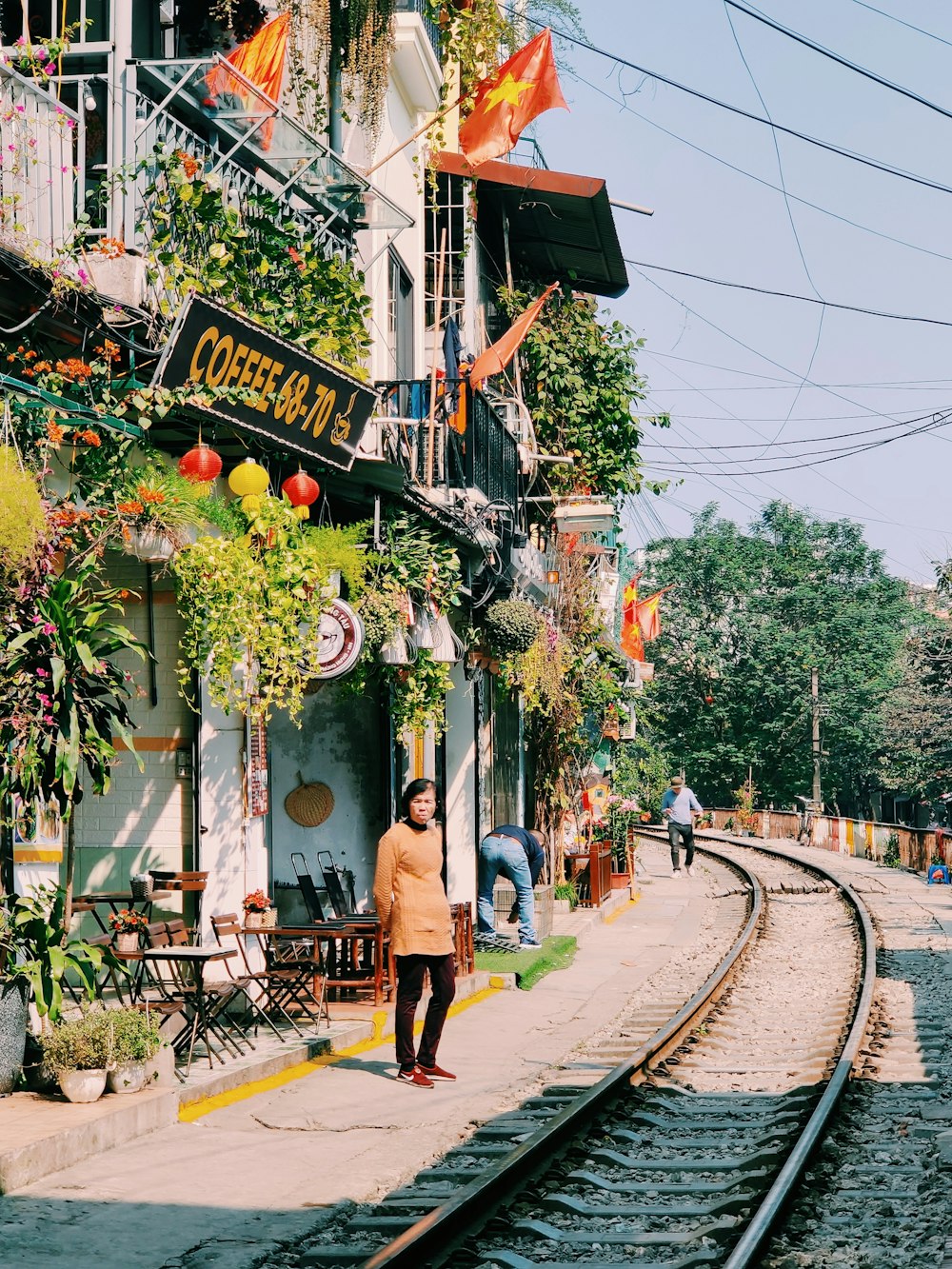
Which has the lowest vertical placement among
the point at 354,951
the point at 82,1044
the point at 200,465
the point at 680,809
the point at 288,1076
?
the point at 288,1076

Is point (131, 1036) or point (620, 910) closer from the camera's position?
point (131, 1036)

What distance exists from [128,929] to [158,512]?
2.78 m

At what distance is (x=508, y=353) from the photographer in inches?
683

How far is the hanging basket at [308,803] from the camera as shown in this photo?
15.5 meters

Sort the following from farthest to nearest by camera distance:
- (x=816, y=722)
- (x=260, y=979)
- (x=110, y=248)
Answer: (x=816, y=722) < (x=260, y=979) < (x=110, y=248)

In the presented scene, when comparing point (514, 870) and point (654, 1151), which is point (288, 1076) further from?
point (514, 870)

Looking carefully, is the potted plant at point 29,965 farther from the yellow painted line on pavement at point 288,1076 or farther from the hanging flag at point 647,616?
the hanging flag at point 647,616

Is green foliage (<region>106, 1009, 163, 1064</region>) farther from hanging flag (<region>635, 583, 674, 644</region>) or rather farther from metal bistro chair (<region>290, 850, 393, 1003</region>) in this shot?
hanging flag (<region>635, 583, 674, 644</region>)

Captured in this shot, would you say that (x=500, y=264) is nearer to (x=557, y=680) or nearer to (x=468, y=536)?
(x=557, y=680)

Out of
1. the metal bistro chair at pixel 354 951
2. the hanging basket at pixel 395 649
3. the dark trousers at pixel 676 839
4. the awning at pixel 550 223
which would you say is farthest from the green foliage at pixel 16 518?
the dark trousers at pixel 676 839

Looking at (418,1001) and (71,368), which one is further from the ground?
(71,368)

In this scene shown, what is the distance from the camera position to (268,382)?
34.4 ft

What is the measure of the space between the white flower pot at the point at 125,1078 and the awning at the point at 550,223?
12.4 metres

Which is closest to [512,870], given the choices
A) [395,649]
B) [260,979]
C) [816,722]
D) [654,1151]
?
[395,649]
